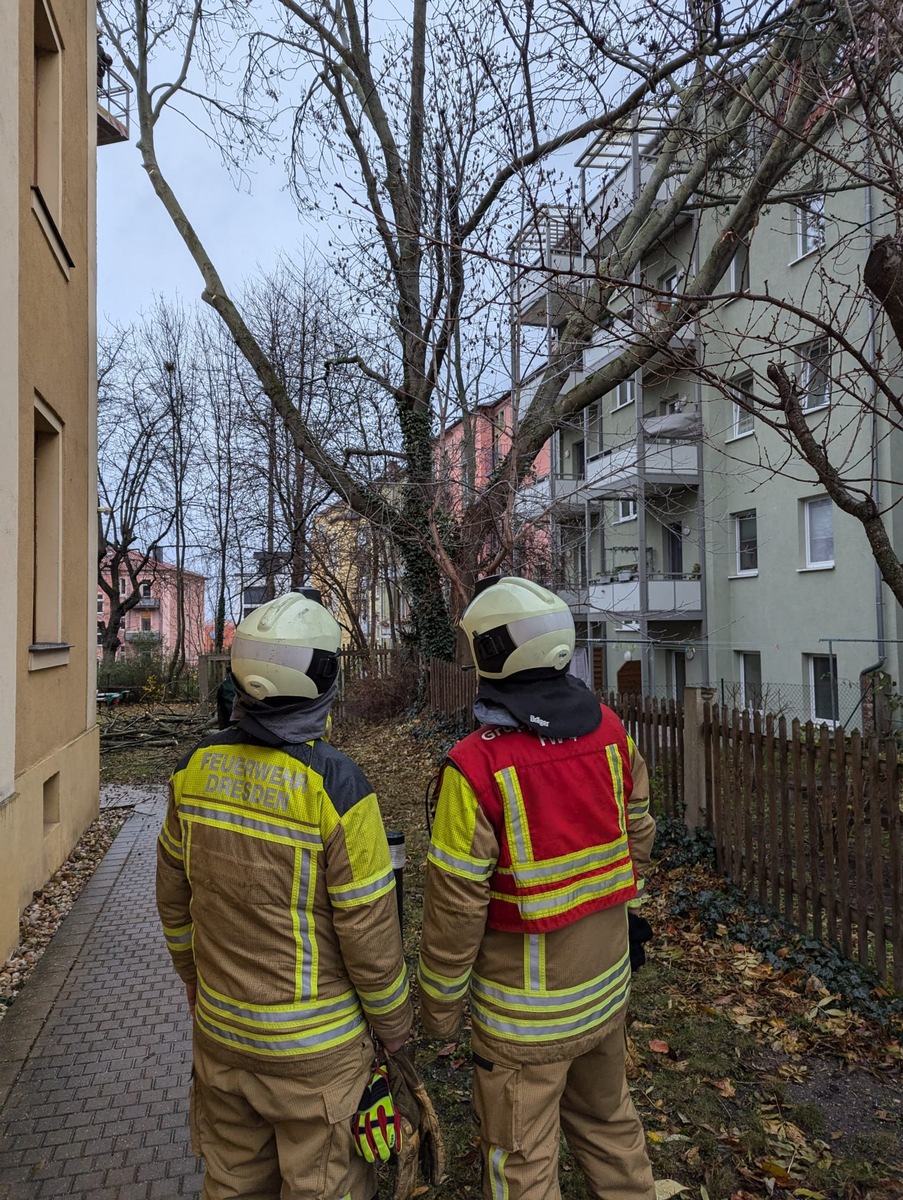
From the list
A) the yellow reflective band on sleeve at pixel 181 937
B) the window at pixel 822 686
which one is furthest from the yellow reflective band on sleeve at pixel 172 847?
the window at pixel 822 686

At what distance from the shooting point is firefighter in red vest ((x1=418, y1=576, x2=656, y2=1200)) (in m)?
2.06

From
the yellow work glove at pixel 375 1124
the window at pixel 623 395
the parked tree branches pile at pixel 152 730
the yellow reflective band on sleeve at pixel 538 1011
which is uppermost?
the window at pixel 623 395

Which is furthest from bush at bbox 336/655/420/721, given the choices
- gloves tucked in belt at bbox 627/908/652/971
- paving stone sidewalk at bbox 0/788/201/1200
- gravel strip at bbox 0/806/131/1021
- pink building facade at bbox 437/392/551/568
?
gloves tucked in belt at bbox 627/908/652/971

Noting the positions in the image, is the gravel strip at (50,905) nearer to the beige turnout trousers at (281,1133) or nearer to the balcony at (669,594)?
the beige turnout trousers at (281,1133)

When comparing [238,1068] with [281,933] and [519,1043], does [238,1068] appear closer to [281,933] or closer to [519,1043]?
[281,933]

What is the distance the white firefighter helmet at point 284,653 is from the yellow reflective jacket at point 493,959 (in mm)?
459

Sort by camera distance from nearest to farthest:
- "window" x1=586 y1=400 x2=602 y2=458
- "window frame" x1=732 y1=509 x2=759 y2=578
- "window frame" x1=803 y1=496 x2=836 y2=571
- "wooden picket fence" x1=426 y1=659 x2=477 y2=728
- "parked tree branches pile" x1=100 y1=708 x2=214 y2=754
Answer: "window" x1=586 y1=400 x2=602 y2=458 → "wooden picket fence" x1=426 y1=659 x2=477 y2=728 → "parked tree branches pile" x1=100 y1=708 x2=214 y2=754 → "window frame" x1=803 y1=496 x2=836 y2=571 → "window frame" x1=732 y1=509 x2=759 y2=578

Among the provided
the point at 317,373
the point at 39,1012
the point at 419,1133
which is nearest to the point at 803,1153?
the point at 419,1133

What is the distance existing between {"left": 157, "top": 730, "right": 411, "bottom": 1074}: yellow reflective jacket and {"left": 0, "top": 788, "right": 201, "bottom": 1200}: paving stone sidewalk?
1.23 m

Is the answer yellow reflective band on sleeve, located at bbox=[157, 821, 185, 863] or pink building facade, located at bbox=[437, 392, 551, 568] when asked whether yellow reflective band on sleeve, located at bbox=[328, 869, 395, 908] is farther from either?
pink building facade, located at bbox=[437, 392, 551, 568]

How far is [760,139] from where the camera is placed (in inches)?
269

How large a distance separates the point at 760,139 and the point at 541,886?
7.16 meters

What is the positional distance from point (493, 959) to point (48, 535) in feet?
20.5

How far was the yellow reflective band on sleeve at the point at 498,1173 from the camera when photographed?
203 cm
